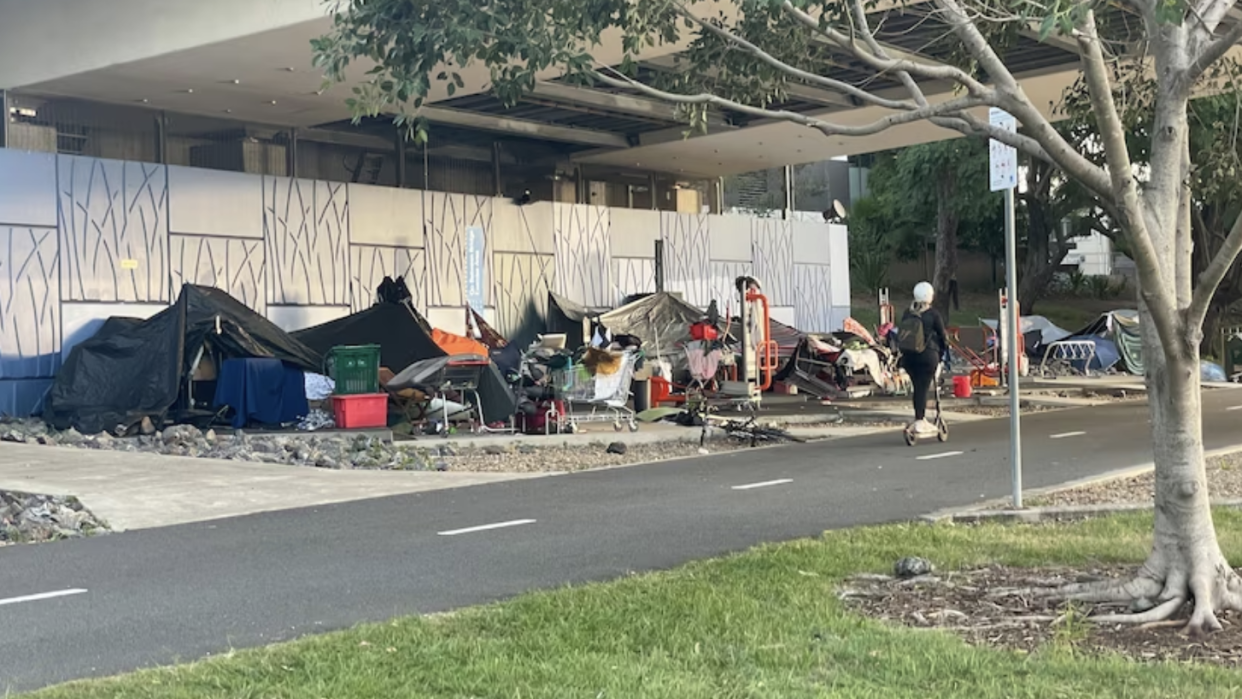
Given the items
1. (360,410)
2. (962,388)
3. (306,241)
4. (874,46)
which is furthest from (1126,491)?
(306,241)

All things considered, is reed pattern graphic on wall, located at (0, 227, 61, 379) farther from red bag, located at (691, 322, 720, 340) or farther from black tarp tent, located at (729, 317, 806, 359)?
black tarp tent, located at (729, 317, 806, 359)

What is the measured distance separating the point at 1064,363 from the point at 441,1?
96.6 feet

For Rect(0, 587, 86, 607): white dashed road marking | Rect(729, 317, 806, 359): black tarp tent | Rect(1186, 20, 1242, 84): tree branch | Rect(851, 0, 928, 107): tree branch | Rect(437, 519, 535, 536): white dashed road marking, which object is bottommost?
Rect(437, 519, 535, 536): white dashed road marking

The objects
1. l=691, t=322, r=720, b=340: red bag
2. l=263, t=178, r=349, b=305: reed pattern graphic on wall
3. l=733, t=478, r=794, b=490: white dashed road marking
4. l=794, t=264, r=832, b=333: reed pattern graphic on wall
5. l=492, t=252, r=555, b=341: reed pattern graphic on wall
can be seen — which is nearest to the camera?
l=733, t=478, r=794, b=490: white dashed road marking

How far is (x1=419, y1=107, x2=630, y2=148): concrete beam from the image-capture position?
2730 cm

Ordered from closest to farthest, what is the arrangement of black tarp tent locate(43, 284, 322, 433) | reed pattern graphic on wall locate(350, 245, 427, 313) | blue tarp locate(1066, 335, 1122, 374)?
black tarp tent locate(43, 284, 322, 433), reed pattern graphic on wall locate(350, 245, 427, 313), blue tarp locate(1066, 335, 1122, 374)

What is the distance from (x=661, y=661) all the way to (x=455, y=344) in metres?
18.0

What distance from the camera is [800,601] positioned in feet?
23.1

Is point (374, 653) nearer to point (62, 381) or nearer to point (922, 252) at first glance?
point (62, 381)

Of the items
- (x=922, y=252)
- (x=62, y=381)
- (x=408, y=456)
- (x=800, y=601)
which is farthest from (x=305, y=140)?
(x=922, y=252)

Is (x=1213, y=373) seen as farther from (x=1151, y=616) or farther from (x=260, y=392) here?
(x=1151, y=616)

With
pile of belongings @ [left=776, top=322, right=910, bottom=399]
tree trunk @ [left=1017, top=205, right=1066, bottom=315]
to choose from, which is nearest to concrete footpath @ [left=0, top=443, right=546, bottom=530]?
pile of belongings @ [left=776, top=322, right=910, bottom=399]

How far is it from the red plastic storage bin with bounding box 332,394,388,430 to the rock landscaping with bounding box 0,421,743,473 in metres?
0.63

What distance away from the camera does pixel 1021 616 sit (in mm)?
6680
